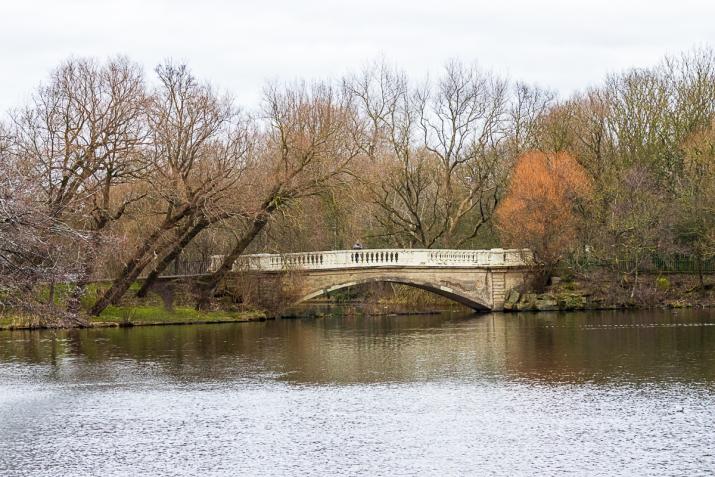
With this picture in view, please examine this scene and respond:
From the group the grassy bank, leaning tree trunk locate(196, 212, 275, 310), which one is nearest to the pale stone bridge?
leaning tree trunk locate(196, 212, 275, 310)

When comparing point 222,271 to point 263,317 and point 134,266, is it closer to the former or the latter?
point 263,317

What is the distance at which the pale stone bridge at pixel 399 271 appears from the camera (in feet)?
132

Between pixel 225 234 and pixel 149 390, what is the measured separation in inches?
835

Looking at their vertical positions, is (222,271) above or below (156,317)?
above

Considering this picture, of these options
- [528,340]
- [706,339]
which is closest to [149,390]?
[528,340]

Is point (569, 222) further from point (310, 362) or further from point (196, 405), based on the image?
point (196, 405)

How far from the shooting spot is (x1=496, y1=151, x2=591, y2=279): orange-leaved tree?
4372 cm

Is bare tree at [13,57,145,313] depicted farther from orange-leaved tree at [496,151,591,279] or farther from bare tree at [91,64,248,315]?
orange-leaved tree at [496,151,591,279]

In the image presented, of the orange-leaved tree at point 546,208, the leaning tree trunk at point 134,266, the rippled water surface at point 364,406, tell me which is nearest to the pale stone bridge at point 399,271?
the orange-leaved tree at point 546,208

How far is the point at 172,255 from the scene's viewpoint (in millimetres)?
37938

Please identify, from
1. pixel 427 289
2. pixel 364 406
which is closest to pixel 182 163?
pixel 427 289

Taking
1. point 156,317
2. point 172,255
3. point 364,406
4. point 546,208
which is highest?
point 546,208

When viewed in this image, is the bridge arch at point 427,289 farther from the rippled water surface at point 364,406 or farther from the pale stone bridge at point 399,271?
the rippled water surface at point 364,406

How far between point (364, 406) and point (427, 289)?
26642mm
